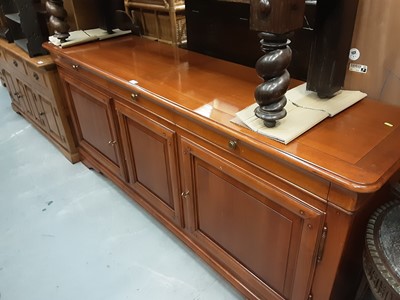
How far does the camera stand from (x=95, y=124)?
1897mm

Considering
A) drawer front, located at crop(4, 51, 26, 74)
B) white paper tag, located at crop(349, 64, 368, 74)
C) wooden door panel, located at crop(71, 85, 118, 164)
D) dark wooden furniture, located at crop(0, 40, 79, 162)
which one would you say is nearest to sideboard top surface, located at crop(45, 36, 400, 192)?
white paper tag, located at crop(349, 64, 368, 74)

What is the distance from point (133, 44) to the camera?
75.2 inches

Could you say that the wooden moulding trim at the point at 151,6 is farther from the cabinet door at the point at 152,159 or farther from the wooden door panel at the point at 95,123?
the cabinet door at the point at 152,159

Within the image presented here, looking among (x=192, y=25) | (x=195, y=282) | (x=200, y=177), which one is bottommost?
(x=195, y=282)

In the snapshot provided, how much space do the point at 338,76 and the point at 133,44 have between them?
4.12 feet

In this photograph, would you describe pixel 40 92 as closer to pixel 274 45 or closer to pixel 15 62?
pixel 15 62

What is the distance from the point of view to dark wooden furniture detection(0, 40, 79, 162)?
211 centimetres

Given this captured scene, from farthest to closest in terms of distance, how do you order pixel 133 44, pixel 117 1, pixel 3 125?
pixel 3 125 < pixel 117 1 < pixel 133 44

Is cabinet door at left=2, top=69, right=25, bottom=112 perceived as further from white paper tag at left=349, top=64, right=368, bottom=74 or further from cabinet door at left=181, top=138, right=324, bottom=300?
white paper tag at left=349, top=64, right=368, bottom=74

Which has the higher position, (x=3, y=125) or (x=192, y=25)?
(x=192, y=25)

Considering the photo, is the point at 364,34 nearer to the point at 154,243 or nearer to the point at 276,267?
the point at 276,267

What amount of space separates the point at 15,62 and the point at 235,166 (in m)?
2.17

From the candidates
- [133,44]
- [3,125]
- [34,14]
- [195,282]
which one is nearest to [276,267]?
[195,282]

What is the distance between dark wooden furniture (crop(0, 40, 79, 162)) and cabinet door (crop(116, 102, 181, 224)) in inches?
30.5
